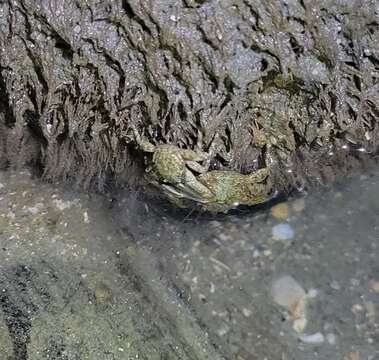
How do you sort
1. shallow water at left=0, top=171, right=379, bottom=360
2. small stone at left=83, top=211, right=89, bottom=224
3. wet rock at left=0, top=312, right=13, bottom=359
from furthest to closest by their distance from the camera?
small stone at left=83, top=211, right=89, bottom=224
shallow water at left=0, top=171, right=379, bottom=360
wet rock at left=0, top=312, right=13, bottom=359

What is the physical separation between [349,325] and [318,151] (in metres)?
0.95

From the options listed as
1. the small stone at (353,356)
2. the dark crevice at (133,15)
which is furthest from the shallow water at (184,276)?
the dark crevice at (133,15)

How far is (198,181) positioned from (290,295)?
0.81 metres

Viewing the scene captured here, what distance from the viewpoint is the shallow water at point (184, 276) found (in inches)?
104

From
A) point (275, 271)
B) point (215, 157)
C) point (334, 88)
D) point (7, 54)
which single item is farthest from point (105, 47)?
point (275, 271)

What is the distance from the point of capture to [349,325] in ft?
9.29

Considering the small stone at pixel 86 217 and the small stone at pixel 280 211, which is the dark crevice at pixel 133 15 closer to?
the small stone at pixel 86 217

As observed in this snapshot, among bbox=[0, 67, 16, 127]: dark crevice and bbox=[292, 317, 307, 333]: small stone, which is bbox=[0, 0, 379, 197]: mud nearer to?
bbox=[0, 67, 16, 127]: dark crevice

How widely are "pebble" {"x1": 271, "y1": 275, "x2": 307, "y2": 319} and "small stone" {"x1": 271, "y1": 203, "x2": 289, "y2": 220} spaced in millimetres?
355

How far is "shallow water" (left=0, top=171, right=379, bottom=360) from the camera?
2.63 metres

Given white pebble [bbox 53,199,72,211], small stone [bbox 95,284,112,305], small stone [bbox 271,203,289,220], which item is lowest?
small stone [bbox 95,284,112,305]

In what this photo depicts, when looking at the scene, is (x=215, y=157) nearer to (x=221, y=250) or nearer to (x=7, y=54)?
(x=221, y=250)

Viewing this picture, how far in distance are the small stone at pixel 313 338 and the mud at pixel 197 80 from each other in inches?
34.5

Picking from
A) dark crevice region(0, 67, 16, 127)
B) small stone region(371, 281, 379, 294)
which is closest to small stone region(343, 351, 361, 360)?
small stone region(371, 281, 379, 294)
